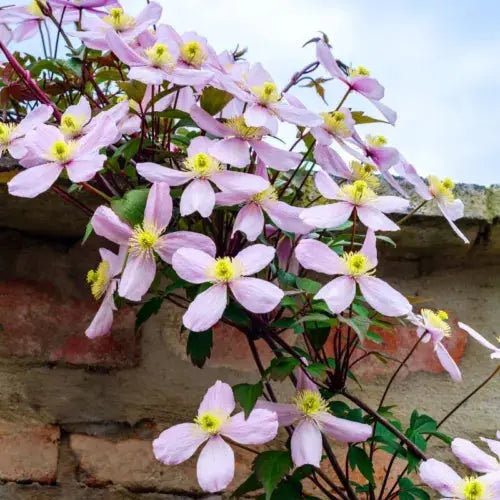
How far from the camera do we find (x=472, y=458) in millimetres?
922

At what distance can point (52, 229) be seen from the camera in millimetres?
1129

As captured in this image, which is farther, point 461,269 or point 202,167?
point 461,269

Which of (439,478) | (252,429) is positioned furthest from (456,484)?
(252,429)

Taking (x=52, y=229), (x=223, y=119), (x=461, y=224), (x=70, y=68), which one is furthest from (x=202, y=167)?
(x=461, y=224)

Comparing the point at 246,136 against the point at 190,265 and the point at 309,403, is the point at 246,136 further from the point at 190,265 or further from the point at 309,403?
the point at 309,403

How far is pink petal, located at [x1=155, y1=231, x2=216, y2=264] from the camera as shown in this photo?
2.65 feet

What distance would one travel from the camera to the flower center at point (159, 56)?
0.87 m

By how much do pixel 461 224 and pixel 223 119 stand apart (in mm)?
445

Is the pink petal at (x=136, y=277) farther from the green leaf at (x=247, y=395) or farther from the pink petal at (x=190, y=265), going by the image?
the green leaf at (x=247, y=395)

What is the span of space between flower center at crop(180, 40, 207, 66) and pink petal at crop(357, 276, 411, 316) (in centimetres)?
33

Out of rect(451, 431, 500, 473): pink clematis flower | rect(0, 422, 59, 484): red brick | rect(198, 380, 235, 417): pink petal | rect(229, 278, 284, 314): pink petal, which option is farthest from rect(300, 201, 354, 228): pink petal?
rect(0, 422, 59, 484): red brick

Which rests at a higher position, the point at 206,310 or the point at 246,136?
the point at 246,136

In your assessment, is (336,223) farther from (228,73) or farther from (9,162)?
(9,162)

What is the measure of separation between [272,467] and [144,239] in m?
0.30
